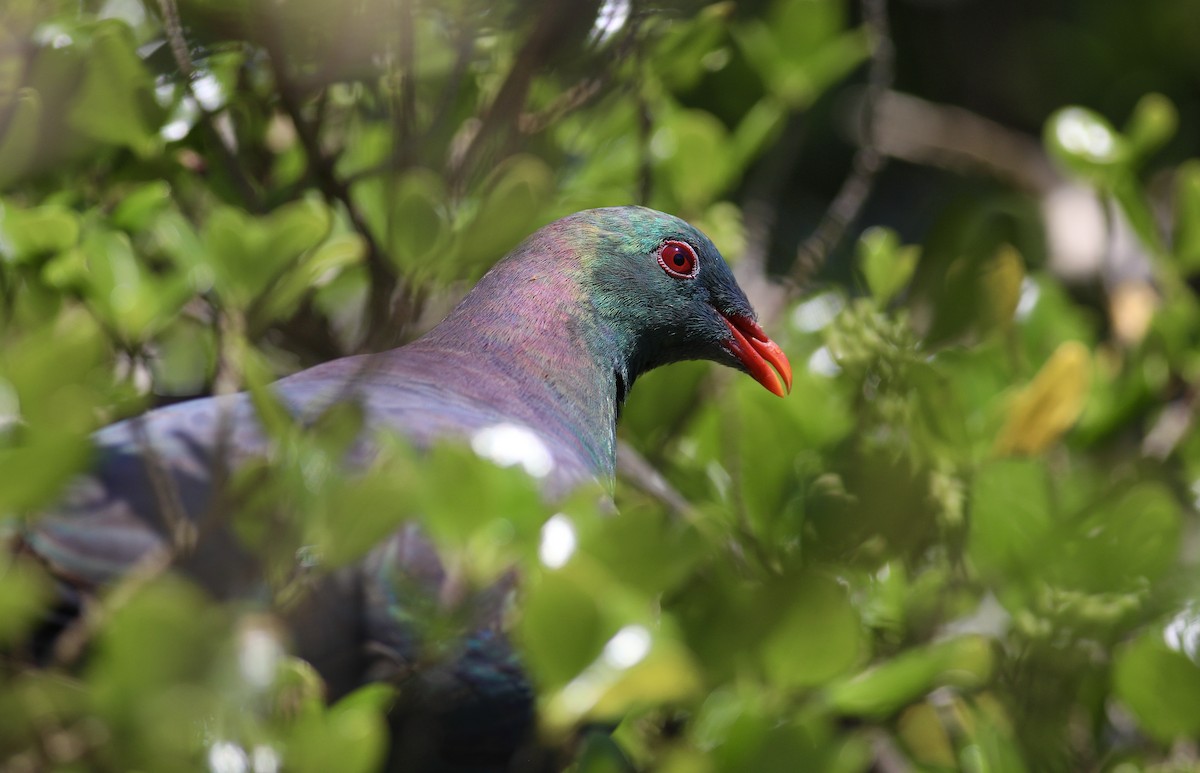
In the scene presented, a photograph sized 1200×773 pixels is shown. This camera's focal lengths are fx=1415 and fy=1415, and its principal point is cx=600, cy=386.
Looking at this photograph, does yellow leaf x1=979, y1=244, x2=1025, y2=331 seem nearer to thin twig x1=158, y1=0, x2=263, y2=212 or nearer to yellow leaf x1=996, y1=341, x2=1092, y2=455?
yellow leaf x1=996, y1=341, x2=1092, y2=455

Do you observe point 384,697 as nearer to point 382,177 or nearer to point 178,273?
point 178,273

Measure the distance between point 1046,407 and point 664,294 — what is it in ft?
2.66

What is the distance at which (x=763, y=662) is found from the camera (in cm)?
162

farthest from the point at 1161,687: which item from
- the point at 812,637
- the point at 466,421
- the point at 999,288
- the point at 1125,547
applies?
the point at 466,421

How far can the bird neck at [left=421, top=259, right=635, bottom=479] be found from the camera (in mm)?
2541

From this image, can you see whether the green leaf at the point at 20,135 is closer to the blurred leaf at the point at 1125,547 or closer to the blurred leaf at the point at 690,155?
the blurred leaf at the point at 690,155

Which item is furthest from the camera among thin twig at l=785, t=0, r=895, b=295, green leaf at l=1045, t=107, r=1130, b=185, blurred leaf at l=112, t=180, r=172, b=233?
green leaf at l=1045, t=107, r=1130, b=185

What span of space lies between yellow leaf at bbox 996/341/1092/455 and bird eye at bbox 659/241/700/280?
733mm

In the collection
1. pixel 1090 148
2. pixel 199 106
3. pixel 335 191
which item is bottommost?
pixel 1090 148

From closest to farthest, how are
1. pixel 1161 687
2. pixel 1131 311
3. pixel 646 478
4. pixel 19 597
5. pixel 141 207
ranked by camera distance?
pixel 19 597 → pixel 1161 687 → pixel 141 207 → pixel 646 478 → pixel 1131 311

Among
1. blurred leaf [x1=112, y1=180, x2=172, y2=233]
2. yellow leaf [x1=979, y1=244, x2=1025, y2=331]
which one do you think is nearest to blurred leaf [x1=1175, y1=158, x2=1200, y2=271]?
yellow leaf [x1=979, y1=244, x2=1025, y2=331]

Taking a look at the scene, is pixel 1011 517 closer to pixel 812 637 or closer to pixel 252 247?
pixel 812 637

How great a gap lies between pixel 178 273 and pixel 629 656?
3.74 feet

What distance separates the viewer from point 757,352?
2.88 m
